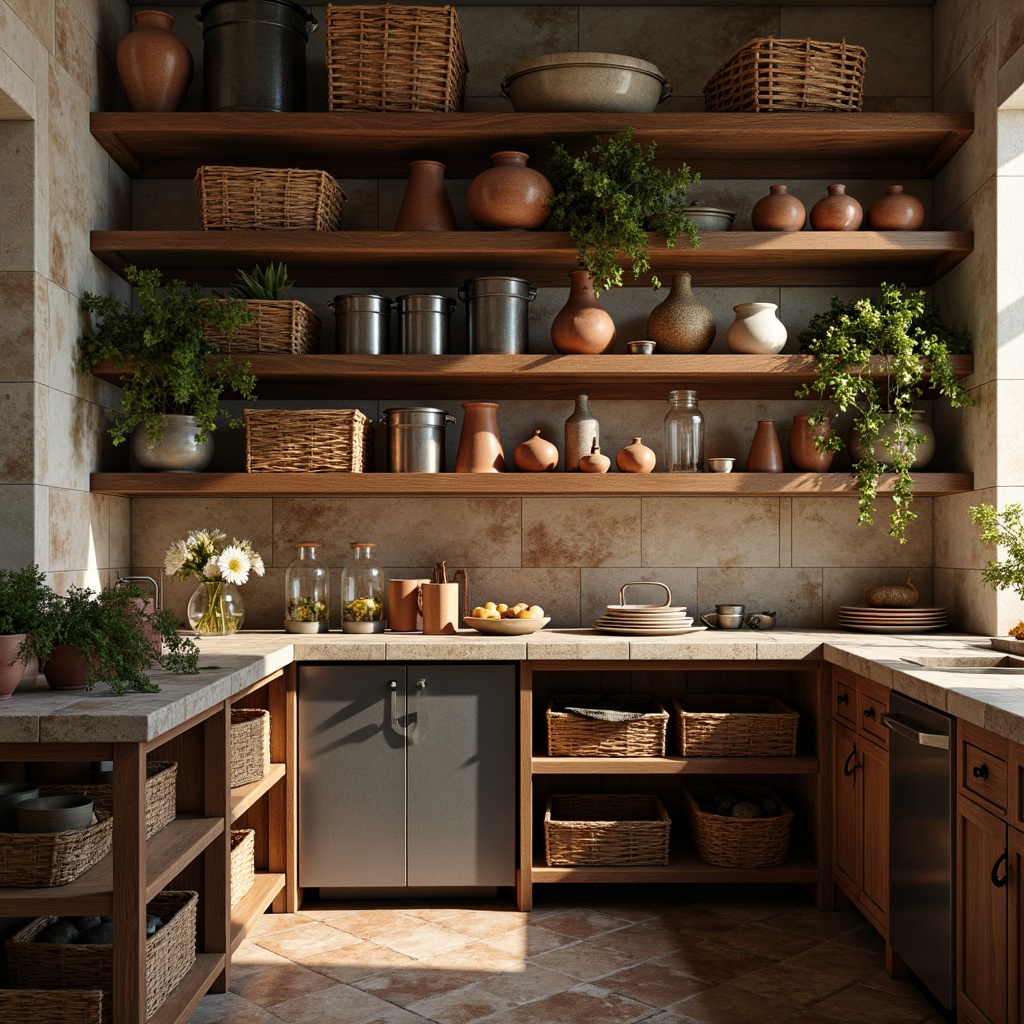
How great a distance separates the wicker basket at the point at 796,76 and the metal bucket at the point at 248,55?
159cm

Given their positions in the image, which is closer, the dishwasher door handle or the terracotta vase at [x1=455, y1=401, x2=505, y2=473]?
the dishwasher door handle

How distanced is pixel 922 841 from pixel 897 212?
2282 mm

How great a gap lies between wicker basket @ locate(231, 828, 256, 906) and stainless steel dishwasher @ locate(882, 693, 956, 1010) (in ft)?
6.08

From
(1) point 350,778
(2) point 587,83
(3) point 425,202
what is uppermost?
(2) point 587,83

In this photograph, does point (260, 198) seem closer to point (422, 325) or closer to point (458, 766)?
point (422, 325)

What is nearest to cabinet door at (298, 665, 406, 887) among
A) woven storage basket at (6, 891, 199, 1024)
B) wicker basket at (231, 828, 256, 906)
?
wicker basket at (231, 828, 256, 906)

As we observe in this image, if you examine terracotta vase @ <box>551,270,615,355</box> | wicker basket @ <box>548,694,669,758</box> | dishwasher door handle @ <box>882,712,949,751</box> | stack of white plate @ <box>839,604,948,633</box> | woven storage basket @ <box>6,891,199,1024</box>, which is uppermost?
terracotta vase @ <box>551,270,615,355</box>

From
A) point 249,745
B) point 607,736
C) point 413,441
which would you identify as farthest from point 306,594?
point 607,736

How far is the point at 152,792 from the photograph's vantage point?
2.52 meters

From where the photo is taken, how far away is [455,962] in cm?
312

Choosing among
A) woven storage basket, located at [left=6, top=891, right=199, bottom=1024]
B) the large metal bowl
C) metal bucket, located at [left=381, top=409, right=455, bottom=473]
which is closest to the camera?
woven storage basket, located at [left=6, top=891, right=199, bottom=1024]

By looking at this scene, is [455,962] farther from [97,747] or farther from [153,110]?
[153,110]

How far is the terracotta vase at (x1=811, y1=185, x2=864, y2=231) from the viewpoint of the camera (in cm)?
392

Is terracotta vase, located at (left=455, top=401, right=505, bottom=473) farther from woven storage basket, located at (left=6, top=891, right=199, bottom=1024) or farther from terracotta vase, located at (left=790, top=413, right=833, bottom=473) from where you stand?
woven storage basket, located at (left=6, top=891, right=199, bottom=1024)
